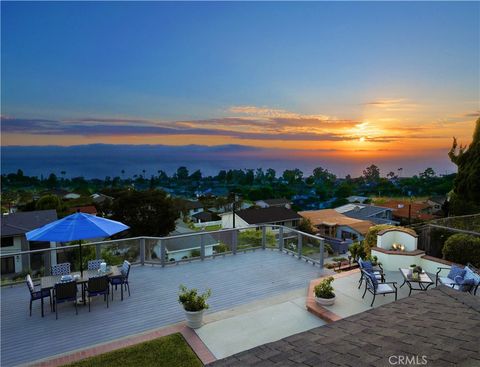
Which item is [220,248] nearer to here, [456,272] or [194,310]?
[194,310]

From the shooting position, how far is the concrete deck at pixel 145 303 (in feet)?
19.6

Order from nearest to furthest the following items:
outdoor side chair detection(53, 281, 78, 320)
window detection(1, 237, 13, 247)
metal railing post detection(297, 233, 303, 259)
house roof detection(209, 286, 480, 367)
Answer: house roof detection(209, 286, 480, 367) < outdoor side chair detection(53, 281, 78, 320) < metal railing post detection(297, 233, 303, 259) < window detection(1, 237, 13, 247)

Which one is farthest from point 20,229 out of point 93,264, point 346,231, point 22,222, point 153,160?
point 153,160

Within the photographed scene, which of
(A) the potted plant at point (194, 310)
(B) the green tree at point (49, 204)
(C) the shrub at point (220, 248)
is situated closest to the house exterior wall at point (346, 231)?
(C) the shrub at point (220, 248)

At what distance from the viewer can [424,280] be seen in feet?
24.1

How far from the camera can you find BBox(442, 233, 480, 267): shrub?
8.48m

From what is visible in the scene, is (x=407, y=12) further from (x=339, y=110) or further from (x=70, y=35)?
(x=70, y=35)

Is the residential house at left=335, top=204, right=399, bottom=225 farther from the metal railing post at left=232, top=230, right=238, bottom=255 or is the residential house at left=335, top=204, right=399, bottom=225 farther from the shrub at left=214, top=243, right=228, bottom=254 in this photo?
the shrub at left=214, top=243, right=228, bottom=254

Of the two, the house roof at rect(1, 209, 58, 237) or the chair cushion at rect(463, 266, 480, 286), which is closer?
the chair cushion at rect(463, 266, 480, 286)

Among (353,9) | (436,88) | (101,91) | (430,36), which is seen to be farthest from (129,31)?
(436,88)

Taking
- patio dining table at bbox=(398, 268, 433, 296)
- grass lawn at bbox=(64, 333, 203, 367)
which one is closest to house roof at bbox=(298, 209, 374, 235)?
patio dining table at bbox=(398, 268, 433, 296)

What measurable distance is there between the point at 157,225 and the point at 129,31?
24.3m

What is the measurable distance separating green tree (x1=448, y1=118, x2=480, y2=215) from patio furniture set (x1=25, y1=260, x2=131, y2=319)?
809 inches

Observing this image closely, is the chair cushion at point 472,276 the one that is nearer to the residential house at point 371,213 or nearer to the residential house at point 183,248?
the residential house at point 183,248
